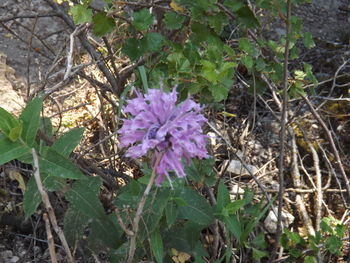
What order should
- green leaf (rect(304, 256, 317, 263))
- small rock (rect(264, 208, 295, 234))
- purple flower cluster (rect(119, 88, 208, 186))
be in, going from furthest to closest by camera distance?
1. small rock (rect(264, 208, 295, 234))
2. green leaf (rect(304, 256, 317, 263))
3. purple flower cluster (rect(119, 88, 208, 186))

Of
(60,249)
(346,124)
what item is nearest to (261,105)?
(346,124)

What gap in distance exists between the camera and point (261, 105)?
3314 millimetres

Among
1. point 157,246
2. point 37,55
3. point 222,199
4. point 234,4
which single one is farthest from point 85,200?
point 37,55

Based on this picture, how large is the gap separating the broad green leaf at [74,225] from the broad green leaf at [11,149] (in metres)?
0.37

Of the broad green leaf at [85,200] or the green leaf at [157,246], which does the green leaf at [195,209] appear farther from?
the broad green leaf at [85,200]

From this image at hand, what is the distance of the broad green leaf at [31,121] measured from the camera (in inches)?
54.2

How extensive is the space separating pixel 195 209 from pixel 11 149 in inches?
26.7

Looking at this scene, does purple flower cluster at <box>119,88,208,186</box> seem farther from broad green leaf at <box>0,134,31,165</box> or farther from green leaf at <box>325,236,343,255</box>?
green leaf at <box>325,236,343,255</box>

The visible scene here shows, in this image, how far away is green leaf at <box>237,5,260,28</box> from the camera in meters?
1.76

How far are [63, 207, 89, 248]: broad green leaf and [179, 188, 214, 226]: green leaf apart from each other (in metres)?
0.36

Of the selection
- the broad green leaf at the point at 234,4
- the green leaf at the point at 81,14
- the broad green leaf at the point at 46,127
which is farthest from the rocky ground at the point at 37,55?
the broad green leaf at the point at 234,4

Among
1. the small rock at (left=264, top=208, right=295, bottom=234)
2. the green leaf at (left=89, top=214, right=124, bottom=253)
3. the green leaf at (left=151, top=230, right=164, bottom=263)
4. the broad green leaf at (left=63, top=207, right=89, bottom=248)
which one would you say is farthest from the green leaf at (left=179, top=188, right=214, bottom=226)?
the small rock at (left=264, top=208, right=295, bottom=234)

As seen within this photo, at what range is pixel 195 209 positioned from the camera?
1.63m

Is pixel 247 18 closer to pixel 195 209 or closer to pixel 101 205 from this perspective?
pixel 195 209
